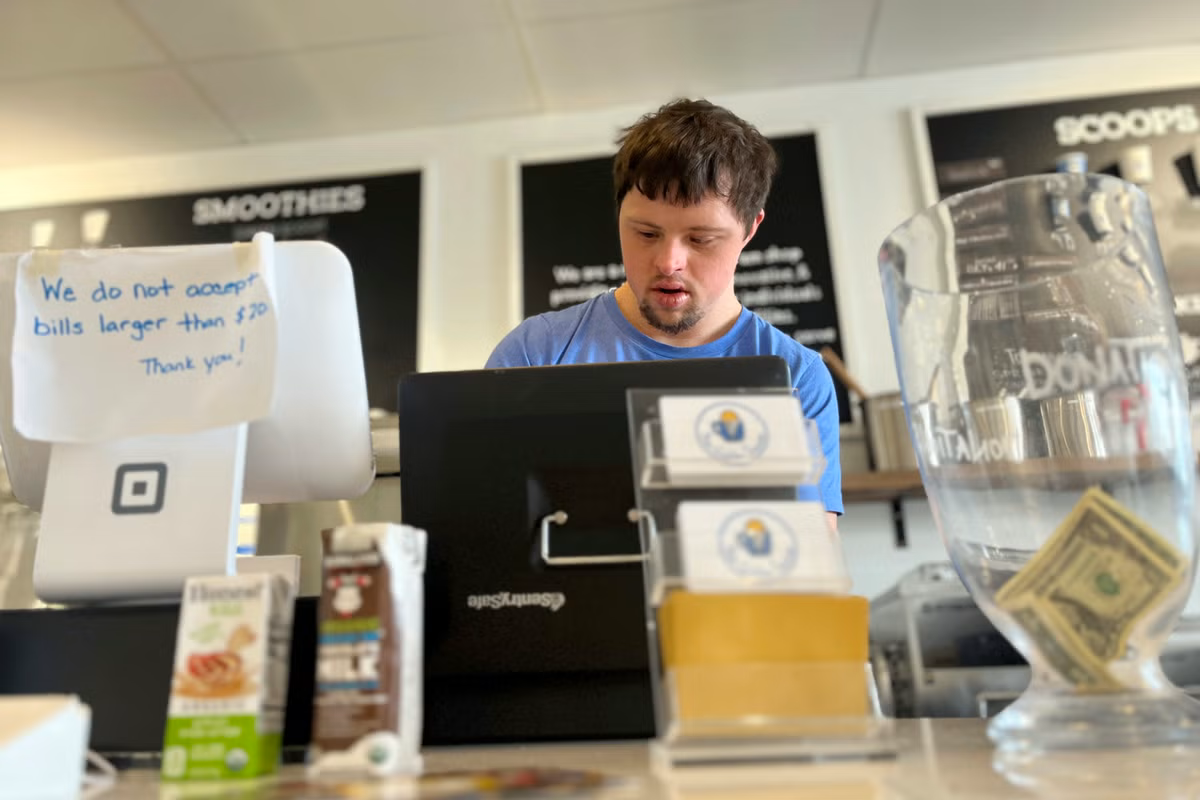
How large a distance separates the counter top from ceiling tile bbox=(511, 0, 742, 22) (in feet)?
7.05

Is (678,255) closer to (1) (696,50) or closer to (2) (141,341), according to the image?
→ (2) (141,341)

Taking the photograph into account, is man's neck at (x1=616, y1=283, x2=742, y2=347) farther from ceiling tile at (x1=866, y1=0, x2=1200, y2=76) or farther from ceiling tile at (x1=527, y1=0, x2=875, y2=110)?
ceiling tile at (x1=866, y1=0, x2=1200, y2=76)

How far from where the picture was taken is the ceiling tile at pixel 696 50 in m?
2.44

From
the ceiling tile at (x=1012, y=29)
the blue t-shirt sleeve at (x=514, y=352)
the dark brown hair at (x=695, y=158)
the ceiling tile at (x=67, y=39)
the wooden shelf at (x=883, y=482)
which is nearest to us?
the dark brown hair at (x=695, y=158)

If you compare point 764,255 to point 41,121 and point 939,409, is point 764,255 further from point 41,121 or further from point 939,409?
point 41,121

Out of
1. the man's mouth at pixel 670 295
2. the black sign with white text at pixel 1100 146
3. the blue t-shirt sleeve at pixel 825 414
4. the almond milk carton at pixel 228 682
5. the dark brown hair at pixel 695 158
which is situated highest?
the black sign with white text at pixel 1100 146

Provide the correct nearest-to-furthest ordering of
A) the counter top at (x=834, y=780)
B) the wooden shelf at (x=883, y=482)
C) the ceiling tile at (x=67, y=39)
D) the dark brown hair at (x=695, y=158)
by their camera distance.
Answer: the counter top at (x=834, y=780)
the dark brown hair at (x=695, y=158)
the wooden shelf at (x=883, y=482)
the ceiling tile at (x=67, y=39)

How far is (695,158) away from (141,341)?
2.70 feet

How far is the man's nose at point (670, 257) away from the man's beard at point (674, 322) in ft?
0.23

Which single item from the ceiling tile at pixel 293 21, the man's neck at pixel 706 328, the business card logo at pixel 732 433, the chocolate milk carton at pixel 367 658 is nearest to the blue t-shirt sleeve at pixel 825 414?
the man's neck at pixel 706 328

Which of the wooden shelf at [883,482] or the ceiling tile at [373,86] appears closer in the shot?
the wooden shelf at [883,482]

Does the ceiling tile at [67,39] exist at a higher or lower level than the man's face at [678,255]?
higher

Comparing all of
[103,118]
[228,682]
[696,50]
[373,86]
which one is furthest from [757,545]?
[103,118]

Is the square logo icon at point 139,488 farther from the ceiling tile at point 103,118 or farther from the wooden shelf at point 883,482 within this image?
the ceiling tile at point 103,118
